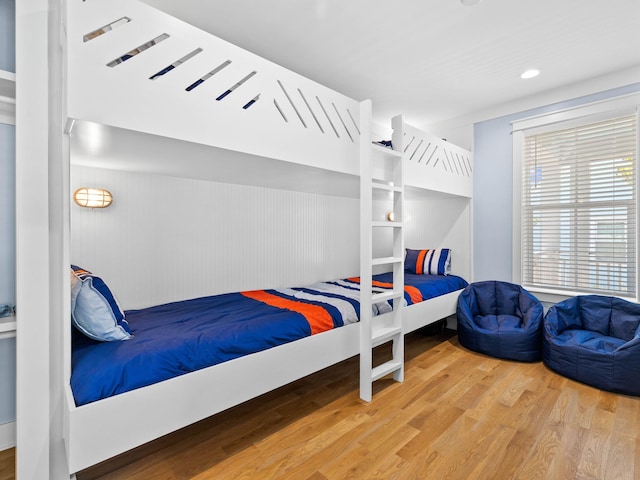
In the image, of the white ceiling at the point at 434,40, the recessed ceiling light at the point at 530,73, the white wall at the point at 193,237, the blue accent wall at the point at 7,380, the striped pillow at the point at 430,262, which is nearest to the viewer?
the blue accent wall at the point at 7,380

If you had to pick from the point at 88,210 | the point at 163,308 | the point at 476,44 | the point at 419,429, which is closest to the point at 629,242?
the point at 476,44

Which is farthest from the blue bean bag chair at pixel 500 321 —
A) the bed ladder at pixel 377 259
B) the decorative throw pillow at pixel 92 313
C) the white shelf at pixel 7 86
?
the white shelf at pixel 7 86

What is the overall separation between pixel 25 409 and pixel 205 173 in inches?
65.4

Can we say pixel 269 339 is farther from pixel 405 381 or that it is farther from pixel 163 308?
pixel 405 381

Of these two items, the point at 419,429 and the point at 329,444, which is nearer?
the point at 329,444

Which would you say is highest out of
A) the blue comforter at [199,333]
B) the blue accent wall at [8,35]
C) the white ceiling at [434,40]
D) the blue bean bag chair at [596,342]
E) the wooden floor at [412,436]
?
the white ceiling at [434,40]

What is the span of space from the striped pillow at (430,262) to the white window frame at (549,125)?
0.71m

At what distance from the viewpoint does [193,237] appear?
2.74 m

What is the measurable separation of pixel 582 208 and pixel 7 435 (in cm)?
481

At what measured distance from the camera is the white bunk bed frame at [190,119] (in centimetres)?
126

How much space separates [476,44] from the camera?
254cm

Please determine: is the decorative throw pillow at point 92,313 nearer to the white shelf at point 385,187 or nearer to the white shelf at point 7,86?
the white shelf at point 7,86

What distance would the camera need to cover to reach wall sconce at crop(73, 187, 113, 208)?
7.17ft

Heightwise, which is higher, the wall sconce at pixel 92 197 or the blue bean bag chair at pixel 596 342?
the wall sconce at pixel 92 197
